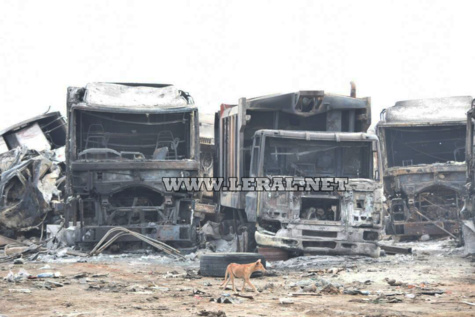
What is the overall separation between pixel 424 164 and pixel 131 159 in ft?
21.5

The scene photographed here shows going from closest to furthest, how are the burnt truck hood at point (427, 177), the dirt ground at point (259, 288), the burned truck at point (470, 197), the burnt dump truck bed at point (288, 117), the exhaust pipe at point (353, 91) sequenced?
the dirt ground at point (259, 288) → the burned truck at point (470, 197) → the burnt dump truck bed at point (288, 117) → the exhaust pipe at point (353, 91) → the burnt truck hood at point (427, 177)

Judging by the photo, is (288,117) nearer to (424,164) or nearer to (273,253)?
(273,253)

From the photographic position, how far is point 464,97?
54.8ft

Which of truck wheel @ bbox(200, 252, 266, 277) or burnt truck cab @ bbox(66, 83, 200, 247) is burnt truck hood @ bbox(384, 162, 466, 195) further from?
truck wheel @ bbox(200, 252, 266, 277)

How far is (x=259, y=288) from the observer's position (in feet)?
29.1

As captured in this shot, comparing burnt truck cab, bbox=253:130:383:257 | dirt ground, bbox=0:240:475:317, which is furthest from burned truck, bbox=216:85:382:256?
dirt ground, bbox=0:240:475:317

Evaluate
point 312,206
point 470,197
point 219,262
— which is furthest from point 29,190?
point 470,197

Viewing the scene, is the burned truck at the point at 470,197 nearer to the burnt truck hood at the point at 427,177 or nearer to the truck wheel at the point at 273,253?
the burnt truck hood at the point at 427,177

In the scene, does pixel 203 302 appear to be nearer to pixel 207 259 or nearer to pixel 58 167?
pixel 207 259

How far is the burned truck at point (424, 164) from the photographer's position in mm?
15688

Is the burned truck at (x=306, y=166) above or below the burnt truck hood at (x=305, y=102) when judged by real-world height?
below

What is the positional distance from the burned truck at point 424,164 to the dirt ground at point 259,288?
125 inches

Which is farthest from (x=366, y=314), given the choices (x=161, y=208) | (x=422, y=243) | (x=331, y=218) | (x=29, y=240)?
(x=29, y=240)

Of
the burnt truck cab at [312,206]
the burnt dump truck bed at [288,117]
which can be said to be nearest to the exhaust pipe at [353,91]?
the burnt dump truck bed at [288,117]
